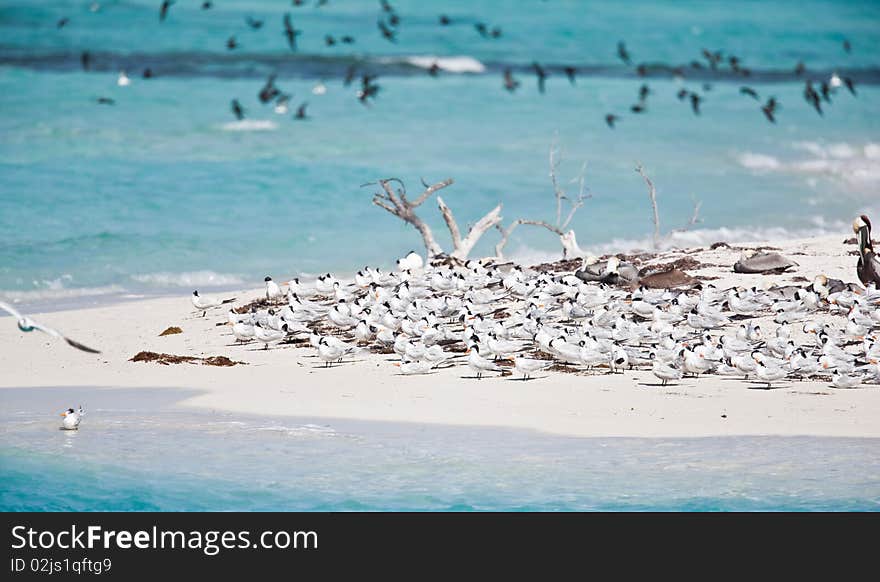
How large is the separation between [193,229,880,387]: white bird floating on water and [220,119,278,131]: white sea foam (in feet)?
58.1

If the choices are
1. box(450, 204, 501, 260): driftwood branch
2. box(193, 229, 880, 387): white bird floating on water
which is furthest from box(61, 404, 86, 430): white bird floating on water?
box(450, 204, 501, 260): driftwood branch

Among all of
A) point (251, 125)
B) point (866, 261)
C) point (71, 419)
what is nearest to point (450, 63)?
point (251, 125)

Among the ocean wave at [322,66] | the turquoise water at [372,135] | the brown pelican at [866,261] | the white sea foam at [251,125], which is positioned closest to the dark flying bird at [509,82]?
the turquoise water at [372,135]

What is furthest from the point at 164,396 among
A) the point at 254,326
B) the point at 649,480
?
the point at 649,480

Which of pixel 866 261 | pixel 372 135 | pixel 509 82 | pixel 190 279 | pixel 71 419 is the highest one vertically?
pixel 372 135

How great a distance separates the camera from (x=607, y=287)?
17672 mm

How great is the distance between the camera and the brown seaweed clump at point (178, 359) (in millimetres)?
15445

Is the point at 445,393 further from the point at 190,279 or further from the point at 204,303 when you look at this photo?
the point at 190,279

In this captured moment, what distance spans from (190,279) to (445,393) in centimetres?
1159

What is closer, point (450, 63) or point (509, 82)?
point (509, 82)

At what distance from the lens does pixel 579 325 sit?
16.6 meters

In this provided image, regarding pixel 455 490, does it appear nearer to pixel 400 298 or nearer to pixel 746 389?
pixel 746 389

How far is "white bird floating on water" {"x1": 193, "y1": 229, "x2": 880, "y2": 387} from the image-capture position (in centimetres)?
1396

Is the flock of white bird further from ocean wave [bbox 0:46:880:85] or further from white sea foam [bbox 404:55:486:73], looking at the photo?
white sea foam [bbox 404:55:486:73]
